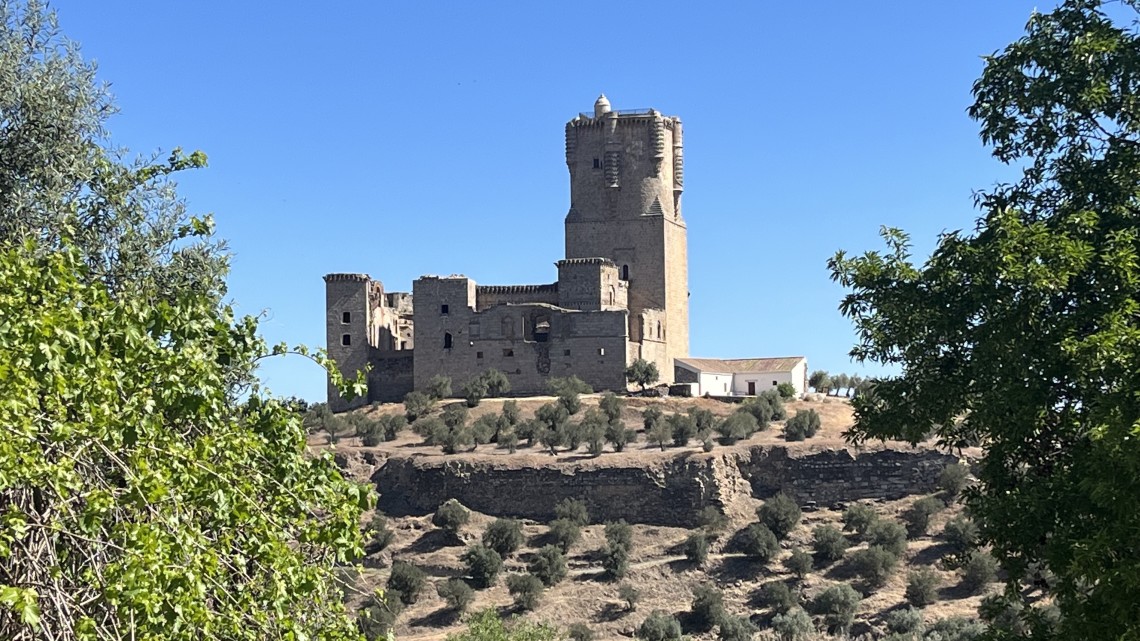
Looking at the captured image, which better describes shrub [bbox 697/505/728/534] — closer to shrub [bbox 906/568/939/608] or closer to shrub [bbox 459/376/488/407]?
shrub [bbox 906/568/939/608]

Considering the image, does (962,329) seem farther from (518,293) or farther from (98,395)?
(518,293)

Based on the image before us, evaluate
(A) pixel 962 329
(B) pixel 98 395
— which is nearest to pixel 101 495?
(B) pixel 98 395

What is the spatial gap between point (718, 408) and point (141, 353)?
41239 millimetres

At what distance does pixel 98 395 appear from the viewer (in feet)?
20.6

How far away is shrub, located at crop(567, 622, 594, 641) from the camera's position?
31109mm

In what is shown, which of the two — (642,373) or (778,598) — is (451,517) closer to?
(778,598)

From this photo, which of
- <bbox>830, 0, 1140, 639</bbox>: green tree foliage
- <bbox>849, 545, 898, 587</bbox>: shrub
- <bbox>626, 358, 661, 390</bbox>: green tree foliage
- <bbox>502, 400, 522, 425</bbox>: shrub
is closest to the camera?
<bbox>830, 0, 1140, 639</bbox>: green tree foliage

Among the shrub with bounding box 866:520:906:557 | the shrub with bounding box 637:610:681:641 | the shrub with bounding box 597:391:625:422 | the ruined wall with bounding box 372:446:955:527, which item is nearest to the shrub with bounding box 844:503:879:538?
the shrub with bounding box 866:520:906:557

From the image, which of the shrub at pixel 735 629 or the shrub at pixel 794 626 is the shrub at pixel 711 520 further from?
the shrub at pixel 794 626

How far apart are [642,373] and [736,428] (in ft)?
23.6

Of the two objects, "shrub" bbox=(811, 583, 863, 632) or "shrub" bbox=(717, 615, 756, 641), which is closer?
"shrub" bbox=(717, 615, 756, 641)

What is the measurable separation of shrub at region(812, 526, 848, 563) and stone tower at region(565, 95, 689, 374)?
55.2 ft

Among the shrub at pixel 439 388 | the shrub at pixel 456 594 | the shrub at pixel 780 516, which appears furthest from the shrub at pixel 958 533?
the shrub at pixel 439 388

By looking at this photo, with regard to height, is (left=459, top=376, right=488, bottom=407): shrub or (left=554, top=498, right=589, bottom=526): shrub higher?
(left=459, top=376, right=488, bottom=407): shrub
